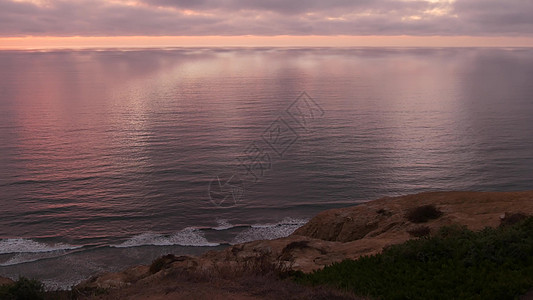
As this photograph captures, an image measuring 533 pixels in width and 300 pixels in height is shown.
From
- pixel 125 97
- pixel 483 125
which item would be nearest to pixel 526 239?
pixel 483 125

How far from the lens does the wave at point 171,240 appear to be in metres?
45.2

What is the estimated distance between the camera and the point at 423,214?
3052cm

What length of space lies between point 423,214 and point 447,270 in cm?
1342

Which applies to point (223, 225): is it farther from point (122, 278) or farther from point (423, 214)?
point (423, 214)

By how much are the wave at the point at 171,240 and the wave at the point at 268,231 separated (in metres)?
3.23

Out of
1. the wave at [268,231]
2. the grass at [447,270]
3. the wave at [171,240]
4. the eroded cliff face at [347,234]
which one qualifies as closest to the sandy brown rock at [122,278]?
the eroded cliff face at [347,234]

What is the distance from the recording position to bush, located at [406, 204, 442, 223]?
30.2 metres

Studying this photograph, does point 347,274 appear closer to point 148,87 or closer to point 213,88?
point 213,88

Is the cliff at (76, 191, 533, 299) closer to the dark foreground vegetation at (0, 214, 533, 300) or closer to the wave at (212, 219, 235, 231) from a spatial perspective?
the dark foreground vegetation at (0, 214, 533, 300)

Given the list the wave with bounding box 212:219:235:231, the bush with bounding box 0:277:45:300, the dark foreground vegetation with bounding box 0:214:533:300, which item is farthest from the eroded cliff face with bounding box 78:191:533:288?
the wave with bounding box 212:219:235:231

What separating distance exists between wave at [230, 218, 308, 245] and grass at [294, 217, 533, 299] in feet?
86.9

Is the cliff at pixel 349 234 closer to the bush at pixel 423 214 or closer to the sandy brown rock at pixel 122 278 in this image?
the sandy brown rock at pixel 122 278

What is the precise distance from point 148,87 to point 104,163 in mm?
103538

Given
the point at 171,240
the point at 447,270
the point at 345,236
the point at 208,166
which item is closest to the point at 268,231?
the point at 171,240
